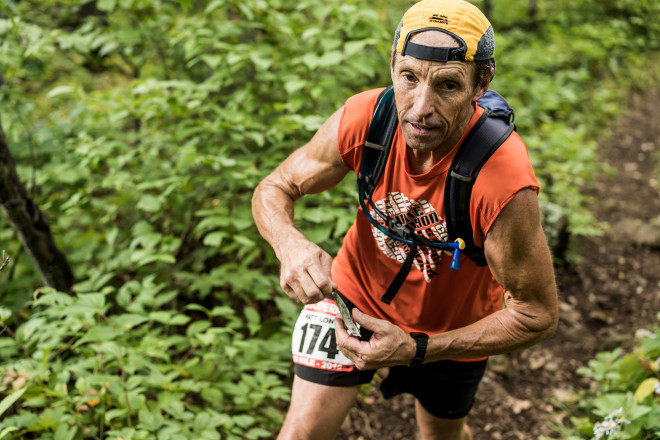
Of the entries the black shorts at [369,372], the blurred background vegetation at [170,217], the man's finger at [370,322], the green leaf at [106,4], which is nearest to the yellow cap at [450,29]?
the man's finger at [370,322]

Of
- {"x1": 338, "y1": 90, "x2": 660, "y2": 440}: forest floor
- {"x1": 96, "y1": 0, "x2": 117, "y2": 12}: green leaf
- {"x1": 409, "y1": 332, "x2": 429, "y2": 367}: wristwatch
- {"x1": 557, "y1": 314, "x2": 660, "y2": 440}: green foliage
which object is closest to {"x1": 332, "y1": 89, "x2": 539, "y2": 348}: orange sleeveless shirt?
{"x1": 409, "y1": 332, "x2": 429, "y2": 367}: wristwatch

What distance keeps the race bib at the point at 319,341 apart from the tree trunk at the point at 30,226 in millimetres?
1882

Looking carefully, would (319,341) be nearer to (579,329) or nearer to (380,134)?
(380,134)

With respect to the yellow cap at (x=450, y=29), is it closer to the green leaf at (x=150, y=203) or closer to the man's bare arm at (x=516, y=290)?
the man's bare arm at (x=516, y=290)

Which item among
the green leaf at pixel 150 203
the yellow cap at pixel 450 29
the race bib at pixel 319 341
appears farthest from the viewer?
the green leaf at pixel 150 203

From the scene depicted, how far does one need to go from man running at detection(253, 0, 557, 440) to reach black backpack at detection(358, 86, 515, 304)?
34mm

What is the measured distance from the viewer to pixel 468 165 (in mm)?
1875

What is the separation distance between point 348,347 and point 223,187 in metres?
2.30

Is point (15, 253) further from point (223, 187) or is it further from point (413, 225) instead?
point (413, 225)

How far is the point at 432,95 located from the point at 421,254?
696mm

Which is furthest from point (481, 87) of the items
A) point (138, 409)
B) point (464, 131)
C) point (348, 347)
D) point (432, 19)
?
point (138, 409)

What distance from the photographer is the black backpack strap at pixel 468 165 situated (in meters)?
1.87

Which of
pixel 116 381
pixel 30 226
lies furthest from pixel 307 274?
pixel 30 226

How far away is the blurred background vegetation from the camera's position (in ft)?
9.02
